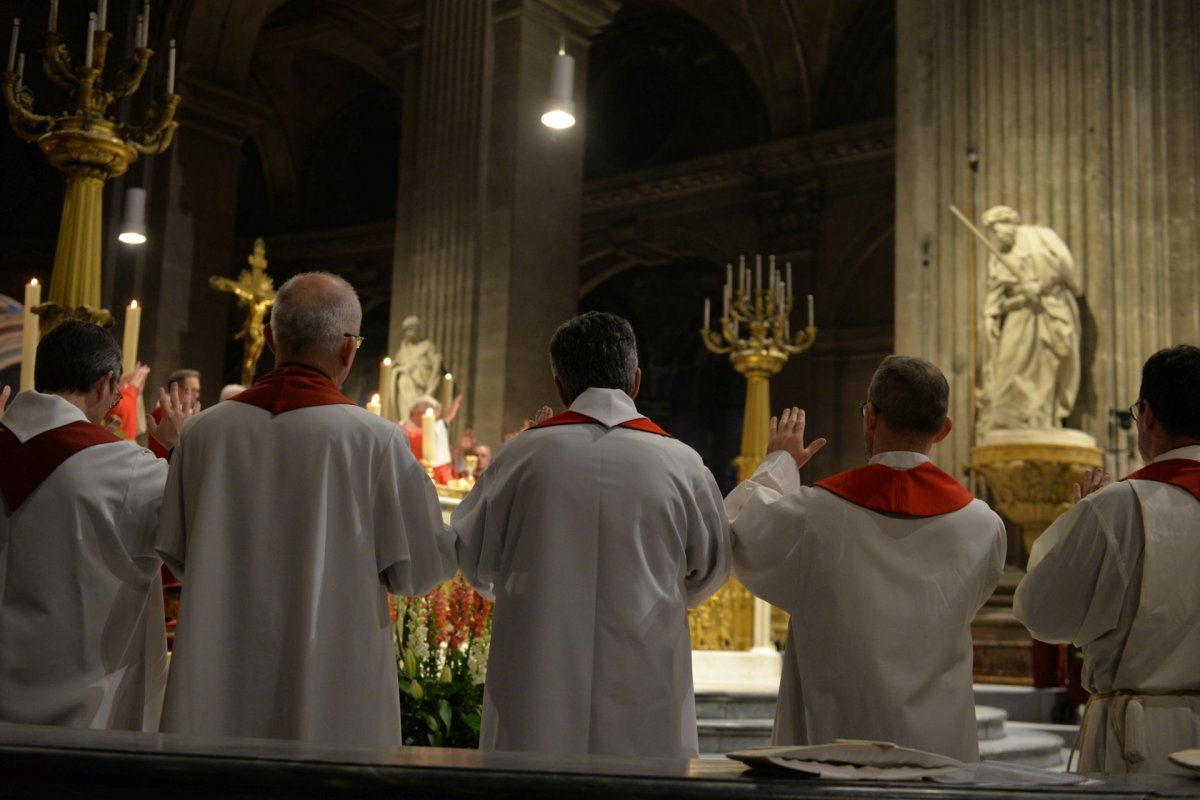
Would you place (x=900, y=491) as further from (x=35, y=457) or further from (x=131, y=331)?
(x=131, y=331)

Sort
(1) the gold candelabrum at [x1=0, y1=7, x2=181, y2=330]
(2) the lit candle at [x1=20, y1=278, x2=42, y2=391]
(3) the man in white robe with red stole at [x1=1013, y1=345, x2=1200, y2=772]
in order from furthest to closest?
(1) the gold candelabrum at [x1=0, y1=7, x2=181, y2=330] → (2) the lit candle at [x1=20, y1=278, x2=42, y2=391] → (3) the man in white robe with red stole at [x1=1013, y1=345, x2=1200, y2=772]

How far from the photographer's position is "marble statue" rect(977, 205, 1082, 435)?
9.30 meters

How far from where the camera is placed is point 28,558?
3062 millimetres

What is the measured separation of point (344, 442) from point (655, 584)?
2.43ft

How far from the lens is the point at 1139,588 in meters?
3.11

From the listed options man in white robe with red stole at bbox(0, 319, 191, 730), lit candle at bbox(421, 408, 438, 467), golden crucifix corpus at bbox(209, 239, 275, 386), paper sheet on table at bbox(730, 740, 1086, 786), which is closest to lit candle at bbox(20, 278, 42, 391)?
man in white robe with red stole at bbox(0, 319, 191, 730)

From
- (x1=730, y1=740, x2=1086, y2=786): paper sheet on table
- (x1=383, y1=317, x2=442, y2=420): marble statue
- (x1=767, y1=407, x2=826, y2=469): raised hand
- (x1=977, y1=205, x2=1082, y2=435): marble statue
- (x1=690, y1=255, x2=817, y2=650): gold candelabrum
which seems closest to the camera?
(x1=730, y1=740, x2=1086, y2=786): paper sheet on table

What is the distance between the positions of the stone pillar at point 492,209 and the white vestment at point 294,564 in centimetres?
1021

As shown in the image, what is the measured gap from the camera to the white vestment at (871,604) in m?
3.01

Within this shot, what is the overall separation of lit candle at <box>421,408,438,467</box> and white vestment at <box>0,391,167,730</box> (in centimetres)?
489

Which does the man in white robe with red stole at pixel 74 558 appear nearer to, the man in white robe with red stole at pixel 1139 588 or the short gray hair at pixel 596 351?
the short gray hair at pixel 596 351

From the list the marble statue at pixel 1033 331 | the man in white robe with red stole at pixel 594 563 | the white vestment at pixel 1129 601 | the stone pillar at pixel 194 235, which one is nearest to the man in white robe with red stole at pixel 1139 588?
the white vestment at pixel 1129 601

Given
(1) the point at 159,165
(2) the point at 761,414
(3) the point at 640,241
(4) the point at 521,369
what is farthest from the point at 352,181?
(2) the point at 761,414

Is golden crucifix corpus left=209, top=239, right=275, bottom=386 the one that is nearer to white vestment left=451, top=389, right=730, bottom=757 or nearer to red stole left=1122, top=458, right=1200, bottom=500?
white vestment left=451, top=389, right=730, bottom=757
